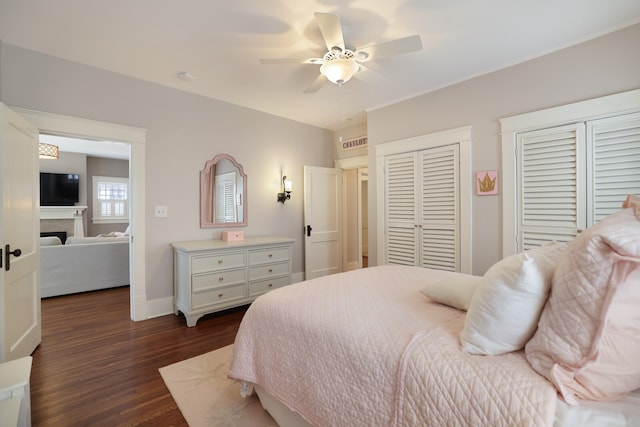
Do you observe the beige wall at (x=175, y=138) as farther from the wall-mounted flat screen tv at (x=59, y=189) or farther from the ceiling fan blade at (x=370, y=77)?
the wall-mounted flat screen tv at (x=59, y=189)

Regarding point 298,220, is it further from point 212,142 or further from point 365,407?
point 365,407

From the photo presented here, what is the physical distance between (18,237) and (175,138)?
1.72m

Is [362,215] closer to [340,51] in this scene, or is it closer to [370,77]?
[370,77]

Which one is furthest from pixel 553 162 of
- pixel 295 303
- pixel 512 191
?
pixel 295 303

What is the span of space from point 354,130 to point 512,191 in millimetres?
2617

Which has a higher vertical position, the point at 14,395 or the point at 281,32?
the point at 281,32

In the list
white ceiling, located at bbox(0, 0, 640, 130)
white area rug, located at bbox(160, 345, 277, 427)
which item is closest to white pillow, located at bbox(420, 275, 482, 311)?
white area rug, located at bbox(160, 345, 277, 427)

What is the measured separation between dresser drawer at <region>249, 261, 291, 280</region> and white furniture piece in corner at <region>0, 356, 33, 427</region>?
7.03 feet

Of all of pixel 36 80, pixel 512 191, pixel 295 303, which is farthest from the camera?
pixel 512 191

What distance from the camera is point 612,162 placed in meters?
2.30

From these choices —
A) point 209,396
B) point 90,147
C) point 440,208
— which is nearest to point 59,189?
point 90,147

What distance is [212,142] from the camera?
3.68 m

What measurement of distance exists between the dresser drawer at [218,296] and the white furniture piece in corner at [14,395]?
1.57 meters

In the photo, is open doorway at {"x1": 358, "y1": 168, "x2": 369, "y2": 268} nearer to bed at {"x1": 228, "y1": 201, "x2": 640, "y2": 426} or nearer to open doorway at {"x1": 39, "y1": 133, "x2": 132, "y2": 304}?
bed at {"x1": 228, "y1": 201, "x2": 640, "y2": 426}
